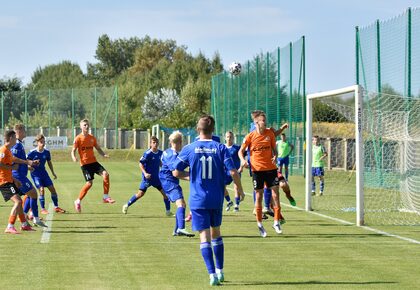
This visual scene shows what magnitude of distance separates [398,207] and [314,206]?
8.35ft

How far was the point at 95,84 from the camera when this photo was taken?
121 m

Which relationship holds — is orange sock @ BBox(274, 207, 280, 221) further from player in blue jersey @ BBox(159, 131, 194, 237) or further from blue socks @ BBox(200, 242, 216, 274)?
blue socks @ BBox(200, 242, 216, 274)

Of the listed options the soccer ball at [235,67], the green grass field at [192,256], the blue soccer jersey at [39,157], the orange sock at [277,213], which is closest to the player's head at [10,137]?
the green grass field at [192,256]

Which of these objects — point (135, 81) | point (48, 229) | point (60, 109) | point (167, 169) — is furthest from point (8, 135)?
point (135, 81)

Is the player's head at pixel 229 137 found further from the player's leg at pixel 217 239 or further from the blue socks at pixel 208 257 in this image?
the blue socks at pixel 208 257

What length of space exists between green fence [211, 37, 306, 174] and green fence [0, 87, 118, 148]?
52.7 feet

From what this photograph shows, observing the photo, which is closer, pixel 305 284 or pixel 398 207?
pixel 305 284

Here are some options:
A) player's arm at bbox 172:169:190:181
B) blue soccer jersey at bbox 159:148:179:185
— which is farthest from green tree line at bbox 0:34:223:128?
player's arm at bbox 172:169:190:181

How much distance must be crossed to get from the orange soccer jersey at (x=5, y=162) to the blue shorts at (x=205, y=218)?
19.4 feet

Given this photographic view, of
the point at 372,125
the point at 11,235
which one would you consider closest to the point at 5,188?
the point at 11,235

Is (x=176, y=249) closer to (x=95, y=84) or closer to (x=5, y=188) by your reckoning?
(x=5, y=188)

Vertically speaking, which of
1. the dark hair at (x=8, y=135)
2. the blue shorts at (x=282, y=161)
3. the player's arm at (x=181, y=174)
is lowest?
the blue shorts at (x=282, y=161)

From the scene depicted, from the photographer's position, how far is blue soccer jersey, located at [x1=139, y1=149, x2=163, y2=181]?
19500 mm

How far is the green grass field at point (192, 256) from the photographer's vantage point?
1066cm
